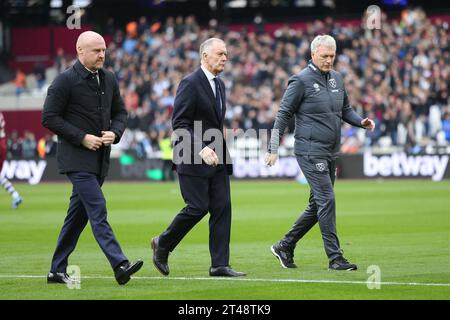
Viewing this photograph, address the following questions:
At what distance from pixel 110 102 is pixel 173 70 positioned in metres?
33.2

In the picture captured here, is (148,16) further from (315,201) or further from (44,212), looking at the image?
(315,201)

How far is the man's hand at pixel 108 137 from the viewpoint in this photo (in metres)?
11.0

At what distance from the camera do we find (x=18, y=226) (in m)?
19.8

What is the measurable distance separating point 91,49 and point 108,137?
91 centimetres

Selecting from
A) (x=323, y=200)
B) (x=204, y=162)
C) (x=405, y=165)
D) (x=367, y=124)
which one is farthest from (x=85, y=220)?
(x=405, y=165)

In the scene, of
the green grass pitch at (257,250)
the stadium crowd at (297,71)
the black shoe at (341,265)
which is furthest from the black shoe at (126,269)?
the stadium crowd at (297,71)

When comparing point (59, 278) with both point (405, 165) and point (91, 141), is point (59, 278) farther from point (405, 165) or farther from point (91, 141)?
point (405, 165)

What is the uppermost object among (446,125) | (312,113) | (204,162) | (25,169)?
(312,113)

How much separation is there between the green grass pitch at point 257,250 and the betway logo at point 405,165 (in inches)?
227

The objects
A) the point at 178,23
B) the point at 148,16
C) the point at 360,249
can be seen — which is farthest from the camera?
the point at 148,16

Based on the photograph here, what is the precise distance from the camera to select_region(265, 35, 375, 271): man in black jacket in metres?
12.5

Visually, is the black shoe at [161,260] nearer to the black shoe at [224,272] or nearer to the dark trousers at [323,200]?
the black shoe at [224,272]

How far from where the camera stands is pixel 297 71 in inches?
1588
